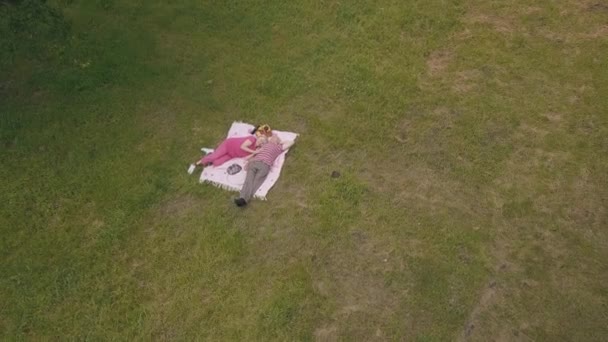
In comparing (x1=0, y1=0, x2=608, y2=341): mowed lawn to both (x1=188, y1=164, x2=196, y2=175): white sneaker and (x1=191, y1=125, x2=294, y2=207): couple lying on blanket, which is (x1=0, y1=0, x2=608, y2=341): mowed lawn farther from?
(x1=191, y1=125, x2=294, y2=207): couple lying on blanket

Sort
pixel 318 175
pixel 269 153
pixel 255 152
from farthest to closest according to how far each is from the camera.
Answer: pixel 255 152
pixel 269 153
pixel 318 175

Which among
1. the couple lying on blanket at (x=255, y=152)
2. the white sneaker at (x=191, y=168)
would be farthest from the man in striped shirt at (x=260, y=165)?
the white sneaker at (x=191, y=168)

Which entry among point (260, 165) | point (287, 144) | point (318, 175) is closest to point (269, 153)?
point (260, 165)

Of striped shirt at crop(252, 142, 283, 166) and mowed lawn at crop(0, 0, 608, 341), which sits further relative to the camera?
striped shirt at crop(252, 142, 283, 166)

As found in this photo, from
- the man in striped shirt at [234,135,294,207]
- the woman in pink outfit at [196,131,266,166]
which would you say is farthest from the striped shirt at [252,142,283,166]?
the woman in pink outfit at [196,131,266,166]

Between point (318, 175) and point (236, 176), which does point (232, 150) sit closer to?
point (236, 176)

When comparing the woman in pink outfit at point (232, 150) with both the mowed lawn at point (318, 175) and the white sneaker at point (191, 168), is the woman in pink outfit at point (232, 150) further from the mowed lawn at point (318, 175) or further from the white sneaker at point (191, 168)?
the mowed lawn at point (318, 175)

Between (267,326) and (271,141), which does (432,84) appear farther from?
(267,326)
